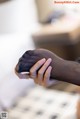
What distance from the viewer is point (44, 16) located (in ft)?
2.64

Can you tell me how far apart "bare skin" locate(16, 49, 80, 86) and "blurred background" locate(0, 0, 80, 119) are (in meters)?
0.22

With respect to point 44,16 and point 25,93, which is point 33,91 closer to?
point 25,93

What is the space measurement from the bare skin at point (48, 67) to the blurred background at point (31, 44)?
222 mm

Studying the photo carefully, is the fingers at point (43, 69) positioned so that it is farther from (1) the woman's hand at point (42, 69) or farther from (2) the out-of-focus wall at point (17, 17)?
(2) the out-of-focus wall at point (17, 17)

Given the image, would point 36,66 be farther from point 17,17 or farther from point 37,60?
point 17,17

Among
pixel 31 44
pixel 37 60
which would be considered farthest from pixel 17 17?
pixel 37 60

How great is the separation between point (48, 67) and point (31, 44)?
250mm

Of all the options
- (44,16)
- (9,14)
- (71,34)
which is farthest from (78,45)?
(9,14)

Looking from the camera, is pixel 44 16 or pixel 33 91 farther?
pixel 33 91

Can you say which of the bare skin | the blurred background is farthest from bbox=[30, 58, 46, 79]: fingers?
the blurred background

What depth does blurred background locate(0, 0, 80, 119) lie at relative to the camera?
81cm

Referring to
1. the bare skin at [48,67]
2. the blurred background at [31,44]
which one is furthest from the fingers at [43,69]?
the blurred background at [31,44]

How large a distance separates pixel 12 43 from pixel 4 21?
3.2 inches

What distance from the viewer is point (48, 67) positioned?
0.55 m
